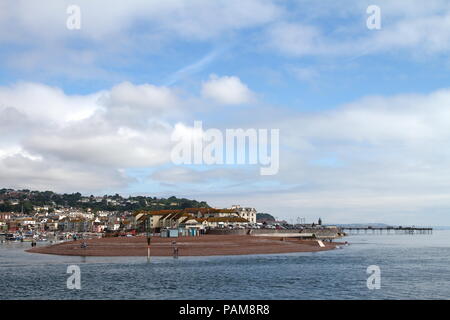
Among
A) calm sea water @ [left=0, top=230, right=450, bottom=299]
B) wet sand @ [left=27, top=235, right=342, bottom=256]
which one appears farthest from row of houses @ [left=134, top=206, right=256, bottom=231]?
calm sea water @ [left=0, top=230, right=450, bottom=299]

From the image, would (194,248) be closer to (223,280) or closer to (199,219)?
(223,280)

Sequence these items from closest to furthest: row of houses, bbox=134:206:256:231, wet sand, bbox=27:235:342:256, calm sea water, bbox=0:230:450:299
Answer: calm sea water, bbox=0:230:450:299, wet sand, bbox=27:235:342:256, row of houses, bbox=134:206:256:231

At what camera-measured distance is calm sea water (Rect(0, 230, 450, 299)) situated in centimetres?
4825

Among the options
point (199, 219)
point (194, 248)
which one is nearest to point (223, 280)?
point (194, 248)

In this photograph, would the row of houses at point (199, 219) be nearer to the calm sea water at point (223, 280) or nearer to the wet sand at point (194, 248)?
the wet sand at point (194, 248)

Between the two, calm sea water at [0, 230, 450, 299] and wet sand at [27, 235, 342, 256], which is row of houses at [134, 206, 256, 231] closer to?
wet sand at [27, 235, 342, 256]

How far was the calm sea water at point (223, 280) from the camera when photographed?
48.2 meters

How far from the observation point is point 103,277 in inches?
2362

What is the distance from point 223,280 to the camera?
2276 inches

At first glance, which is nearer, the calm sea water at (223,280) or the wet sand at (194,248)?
the calm sea water at (223,280)

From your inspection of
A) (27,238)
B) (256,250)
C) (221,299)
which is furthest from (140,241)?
(27,238)

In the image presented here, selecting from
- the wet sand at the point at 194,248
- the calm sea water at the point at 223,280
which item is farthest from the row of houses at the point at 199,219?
the calm sea water at the point at 223,280

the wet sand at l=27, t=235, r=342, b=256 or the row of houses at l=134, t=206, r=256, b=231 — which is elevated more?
the row of houses at l=134, t=206, r=256, b=231
